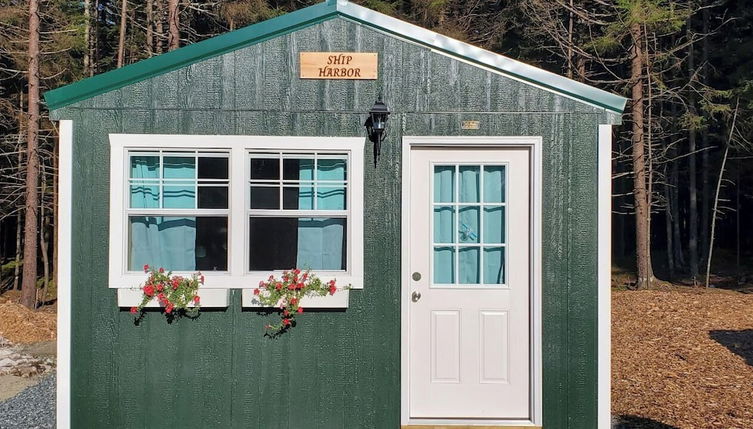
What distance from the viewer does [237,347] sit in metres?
4.61

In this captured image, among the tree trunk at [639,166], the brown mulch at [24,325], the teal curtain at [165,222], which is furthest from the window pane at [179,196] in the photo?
the tree trunk at [639,166]

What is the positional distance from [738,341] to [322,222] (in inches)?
266

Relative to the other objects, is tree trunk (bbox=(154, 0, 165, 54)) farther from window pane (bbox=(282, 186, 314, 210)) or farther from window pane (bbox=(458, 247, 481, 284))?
window pane (bbox=(458, 247, 481, 284))

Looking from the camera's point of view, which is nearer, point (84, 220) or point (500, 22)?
point (84, 220)

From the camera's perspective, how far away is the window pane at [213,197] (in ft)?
15.2

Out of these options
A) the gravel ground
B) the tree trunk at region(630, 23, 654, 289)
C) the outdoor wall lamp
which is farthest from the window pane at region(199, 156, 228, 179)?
the tree trunk at region(630, 23, 654, 289)

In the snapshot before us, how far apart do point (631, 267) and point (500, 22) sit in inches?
385

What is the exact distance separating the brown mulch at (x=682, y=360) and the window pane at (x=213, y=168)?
4.03 meters

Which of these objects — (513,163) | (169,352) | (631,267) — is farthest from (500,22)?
(169,352)

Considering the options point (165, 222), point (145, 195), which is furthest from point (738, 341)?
point (145, 195)

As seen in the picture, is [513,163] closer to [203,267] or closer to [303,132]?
[303,132]

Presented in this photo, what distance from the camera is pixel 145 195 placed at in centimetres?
466

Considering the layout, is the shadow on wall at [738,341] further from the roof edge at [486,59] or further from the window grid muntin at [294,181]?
the window grid muntin at [294,181]

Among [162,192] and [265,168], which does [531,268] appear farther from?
[162,192]
